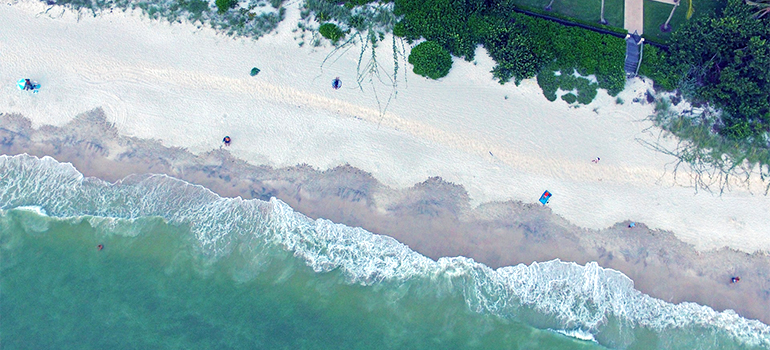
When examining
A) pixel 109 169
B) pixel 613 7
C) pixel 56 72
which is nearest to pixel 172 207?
pixel 109 169

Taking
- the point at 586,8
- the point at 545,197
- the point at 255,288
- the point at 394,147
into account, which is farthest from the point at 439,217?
the point at 586,8

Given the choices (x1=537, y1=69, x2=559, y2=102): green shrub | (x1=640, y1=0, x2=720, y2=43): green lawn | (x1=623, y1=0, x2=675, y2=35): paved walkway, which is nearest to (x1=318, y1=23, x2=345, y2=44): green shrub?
(x1=537, y1=69, x2=559, y2=102): green shrub

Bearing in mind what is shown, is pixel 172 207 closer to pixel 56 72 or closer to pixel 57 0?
pixel 56 72

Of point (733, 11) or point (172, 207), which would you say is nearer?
point (733, 11)

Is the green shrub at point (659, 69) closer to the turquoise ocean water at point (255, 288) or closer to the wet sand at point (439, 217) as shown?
the wet sand at point (439, 217)

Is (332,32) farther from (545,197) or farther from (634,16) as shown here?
(634,16)

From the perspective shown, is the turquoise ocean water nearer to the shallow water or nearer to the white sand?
the shallow water
